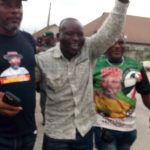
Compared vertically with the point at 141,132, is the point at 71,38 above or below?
above

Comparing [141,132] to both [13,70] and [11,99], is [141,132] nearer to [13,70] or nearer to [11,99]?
[13,70]

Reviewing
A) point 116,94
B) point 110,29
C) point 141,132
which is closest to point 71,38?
point 110,29

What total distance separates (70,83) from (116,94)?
719 mm

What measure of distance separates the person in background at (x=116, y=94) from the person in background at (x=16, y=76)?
1.08 metres

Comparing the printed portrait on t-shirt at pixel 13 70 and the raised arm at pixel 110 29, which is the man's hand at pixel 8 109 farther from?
the raised arm at pixel 110 29

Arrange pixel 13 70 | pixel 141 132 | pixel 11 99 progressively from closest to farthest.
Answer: pixel 11 99
pixel 13 70
pixel 141 132

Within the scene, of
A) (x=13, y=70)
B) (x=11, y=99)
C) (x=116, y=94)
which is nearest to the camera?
(x=11, y=99)

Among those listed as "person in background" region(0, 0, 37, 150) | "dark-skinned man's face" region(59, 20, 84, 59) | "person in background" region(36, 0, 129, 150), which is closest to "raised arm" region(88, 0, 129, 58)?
"person in background" region(36, 0, 129, 150)

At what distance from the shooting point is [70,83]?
4203mm

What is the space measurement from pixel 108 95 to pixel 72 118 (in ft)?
2.23

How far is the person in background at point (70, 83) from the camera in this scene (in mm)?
4191

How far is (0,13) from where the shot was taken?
3768 mm

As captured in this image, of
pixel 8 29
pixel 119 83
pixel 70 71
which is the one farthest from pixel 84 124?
pixel 8 29

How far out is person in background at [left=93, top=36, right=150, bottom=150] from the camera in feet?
15.7
